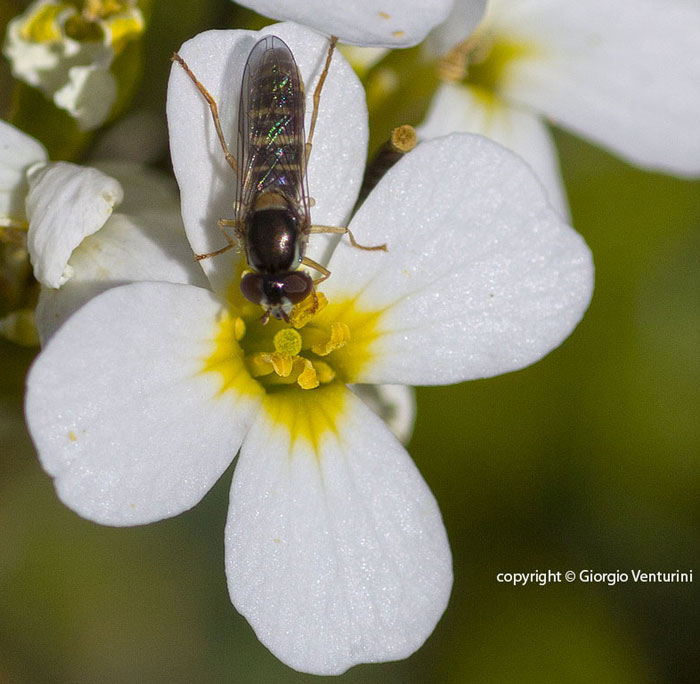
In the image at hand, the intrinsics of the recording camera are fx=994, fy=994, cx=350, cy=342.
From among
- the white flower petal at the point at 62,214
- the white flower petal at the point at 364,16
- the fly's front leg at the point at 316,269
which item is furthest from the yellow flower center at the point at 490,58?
the white flower petal at the point at 62,214

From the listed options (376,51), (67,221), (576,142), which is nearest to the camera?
(67,221)

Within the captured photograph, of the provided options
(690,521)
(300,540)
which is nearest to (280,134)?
(300,540)

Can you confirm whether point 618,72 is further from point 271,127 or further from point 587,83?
point 271,127

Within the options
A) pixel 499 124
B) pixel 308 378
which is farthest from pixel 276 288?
pixel 499 124

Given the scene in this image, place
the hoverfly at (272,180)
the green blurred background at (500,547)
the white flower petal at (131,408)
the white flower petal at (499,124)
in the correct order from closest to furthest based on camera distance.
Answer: the white flower petal at (131,408)
the hoverfly at (272,180)
the white flower petal at (499,124)
the green blurred background at (500,547)

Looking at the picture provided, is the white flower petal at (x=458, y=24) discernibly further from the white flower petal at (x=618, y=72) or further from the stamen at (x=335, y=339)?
the stamen at (x=335, y=339)

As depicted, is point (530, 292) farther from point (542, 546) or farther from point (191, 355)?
point (542, 546)
